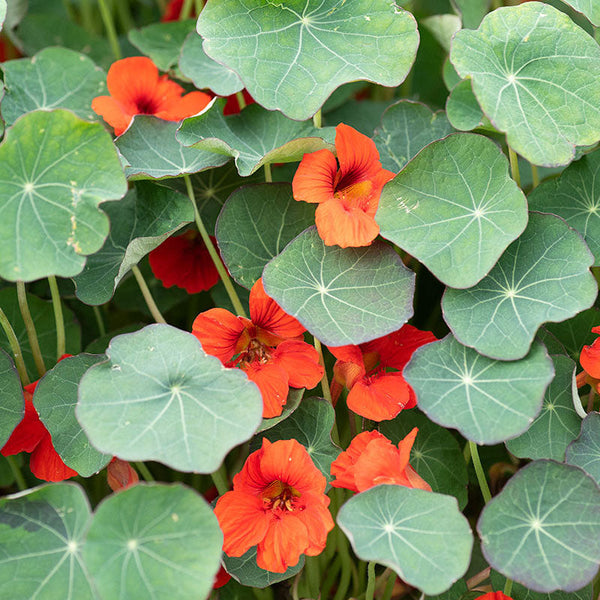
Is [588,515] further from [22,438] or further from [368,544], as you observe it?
[22,438]

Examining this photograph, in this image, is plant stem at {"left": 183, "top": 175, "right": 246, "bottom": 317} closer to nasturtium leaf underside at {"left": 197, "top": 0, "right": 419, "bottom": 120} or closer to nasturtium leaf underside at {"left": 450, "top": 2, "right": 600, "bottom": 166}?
nasturtium leaf underside at {"left": 197, "top": 0, "right": 419, "bottom": 120}

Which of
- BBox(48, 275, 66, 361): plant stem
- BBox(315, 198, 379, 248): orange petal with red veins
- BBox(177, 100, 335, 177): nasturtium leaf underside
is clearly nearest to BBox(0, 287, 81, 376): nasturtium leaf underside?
BBox(48, 275, 66, 361): plant stem

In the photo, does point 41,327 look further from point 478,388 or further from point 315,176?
point 478,388

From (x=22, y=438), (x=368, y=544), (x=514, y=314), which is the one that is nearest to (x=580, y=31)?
(x=514, y=314)

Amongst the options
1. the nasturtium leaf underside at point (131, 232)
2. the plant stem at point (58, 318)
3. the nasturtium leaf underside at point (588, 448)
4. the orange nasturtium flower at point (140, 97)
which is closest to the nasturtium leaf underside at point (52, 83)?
the orange nasturtium flower at point (140, 97)

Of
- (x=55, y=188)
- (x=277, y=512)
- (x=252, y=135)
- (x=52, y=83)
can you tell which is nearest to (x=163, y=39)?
(x=52, y=83)

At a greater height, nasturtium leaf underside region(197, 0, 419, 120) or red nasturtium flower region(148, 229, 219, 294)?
nasturtium leaf underside region(197, 0, 419, 120)
